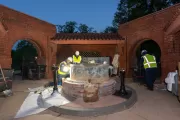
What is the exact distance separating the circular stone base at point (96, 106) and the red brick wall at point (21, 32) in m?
5.64

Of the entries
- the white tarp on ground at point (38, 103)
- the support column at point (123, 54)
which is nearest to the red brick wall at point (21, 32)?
the white tarp on ground at point (38, 103)

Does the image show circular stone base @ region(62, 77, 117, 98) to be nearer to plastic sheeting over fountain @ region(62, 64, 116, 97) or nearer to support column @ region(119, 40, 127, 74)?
plastic sheeting over fountain @ region(62, 64, 116, 97)

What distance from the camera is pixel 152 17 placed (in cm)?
984

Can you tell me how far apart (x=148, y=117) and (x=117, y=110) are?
3.15 ft

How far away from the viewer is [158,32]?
9.44 metres

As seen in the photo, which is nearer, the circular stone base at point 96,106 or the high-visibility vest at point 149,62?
the circular stone base at point 96,106

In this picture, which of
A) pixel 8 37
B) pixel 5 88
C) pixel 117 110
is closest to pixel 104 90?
pixel 117 110

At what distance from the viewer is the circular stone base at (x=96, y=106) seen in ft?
17.2

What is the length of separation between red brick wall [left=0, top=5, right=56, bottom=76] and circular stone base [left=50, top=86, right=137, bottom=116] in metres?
5.64

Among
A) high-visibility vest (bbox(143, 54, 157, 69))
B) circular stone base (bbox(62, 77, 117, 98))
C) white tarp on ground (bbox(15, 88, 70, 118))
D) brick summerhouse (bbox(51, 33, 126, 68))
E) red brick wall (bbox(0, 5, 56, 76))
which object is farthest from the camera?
brick summerhouse (bbox(51, 33, 126, 68))

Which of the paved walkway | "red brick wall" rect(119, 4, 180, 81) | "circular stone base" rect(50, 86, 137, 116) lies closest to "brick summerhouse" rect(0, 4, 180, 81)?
"red brick wall" rect(119, 4, 180, 81)

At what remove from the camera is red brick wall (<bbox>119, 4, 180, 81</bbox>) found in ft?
28.7

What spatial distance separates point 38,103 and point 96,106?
2.22 m

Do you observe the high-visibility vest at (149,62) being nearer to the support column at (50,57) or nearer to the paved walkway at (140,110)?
the paved walkway at (140,110)
